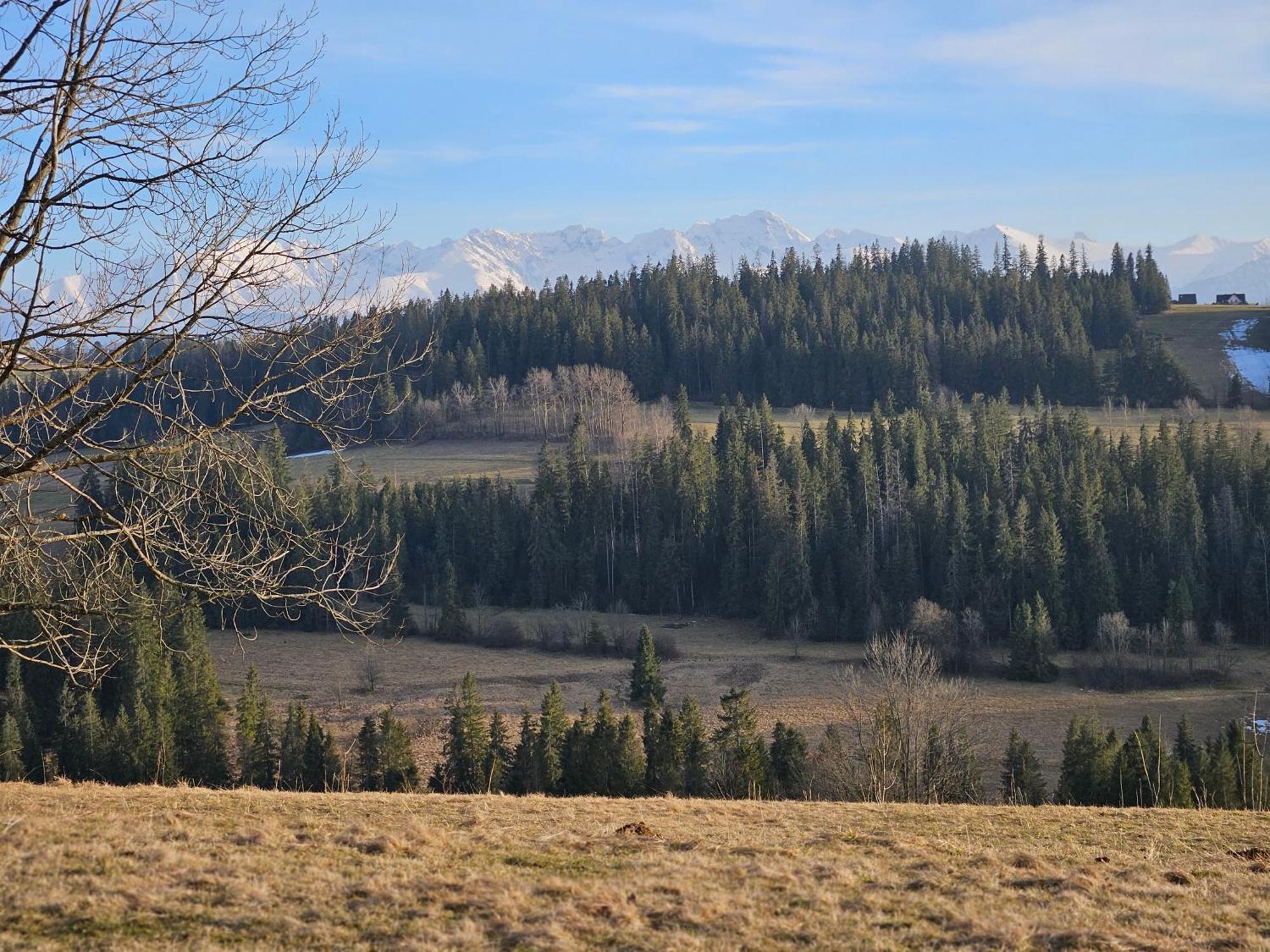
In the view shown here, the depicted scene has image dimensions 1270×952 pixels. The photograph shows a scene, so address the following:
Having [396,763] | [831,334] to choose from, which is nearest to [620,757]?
[396,763]

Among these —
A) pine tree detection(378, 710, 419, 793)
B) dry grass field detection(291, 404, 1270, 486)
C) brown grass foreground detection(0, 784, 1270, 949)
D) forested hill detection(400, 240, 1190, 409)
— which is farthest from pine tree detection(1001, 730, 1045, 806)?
forested hill detection(400, 240, 1190, 409)

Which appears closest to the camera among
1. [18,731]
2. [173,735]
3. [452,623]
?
[18,731]

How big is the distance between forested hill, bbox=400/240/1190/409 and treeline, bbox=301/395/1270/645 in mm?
Answer: 27999

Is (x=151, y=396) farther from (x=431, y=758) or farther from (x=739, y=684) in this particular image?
(x=739, y=684)

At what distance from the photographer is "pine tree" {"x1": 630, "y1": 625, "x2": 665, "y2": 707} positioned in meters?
50.8

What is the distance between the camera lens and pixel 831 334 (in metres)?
124

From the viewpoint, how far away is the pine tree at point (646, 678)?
50812mm

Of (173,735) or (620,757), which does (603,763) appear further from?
(173,735)

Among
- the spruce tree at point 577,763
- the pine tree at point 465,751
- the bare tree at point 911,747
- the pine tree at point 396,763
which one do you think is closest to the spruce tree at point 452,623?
the pine tree at point 465,751

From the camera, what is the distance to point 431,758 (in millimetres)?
39875

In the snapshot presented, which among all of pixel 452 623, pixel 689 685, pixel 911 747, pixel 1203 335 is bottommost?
pixel 689 685

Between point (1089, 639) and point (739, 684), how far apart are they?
23.0 metres

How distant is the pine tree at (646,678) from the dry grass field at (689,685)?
1.01 meters

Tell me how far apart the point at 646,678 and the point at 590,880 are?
4335cm
